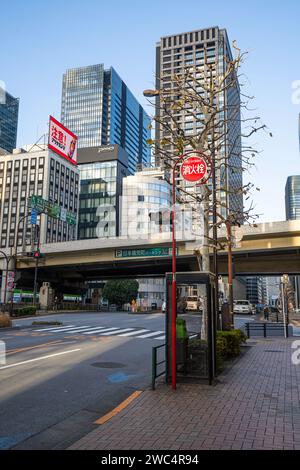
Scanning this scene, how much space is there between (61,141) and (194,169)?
68.1m

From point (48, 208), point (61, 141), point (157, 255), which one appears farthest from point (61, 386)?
point (61, 141)

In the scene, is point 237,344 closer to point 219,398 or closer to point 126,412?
point 219,398

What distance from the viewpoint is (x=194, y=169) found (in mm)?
9797

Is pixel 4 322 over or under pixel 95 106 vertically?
under

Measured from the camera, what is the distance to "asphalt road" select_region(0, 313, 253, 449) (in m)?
5.91

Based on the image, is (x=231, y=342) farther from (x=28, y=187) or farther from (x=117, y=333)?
(x=28, y=187)

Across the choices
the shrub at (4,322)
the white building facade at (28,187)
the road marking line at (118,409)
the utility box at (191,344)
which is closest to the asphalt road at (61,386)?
the road marking line at (118,409)

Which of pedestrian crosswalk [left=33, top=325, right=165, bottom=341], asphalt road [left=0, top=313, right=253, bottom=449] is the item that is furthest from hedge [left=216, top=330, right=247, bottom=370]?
pedestrian crosswalk [left=33, top=325, right=165, bottom=341]

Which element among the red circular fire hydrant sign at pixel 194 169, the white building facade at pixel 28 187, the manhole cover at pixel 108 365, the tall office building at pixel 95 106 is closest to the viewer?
the red circular fire hydrant sign at pixel 194 169

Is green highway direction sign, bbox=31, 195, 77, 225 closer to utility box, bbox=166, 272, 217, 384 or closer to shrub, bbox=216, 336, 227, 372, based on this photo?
shrub, bbox=216, 336, 227, 372

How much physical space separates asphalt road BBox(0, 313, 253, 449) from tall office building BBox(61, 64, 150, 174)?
16847 cm

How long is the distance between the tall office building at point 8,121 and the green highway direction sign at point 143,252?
12190 centimetres

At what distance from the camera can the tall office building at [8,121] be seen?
498ft

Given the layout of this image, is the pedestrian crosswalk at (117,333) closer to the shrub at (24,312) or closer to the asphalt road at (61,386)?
the asphalt road at (61,386)
